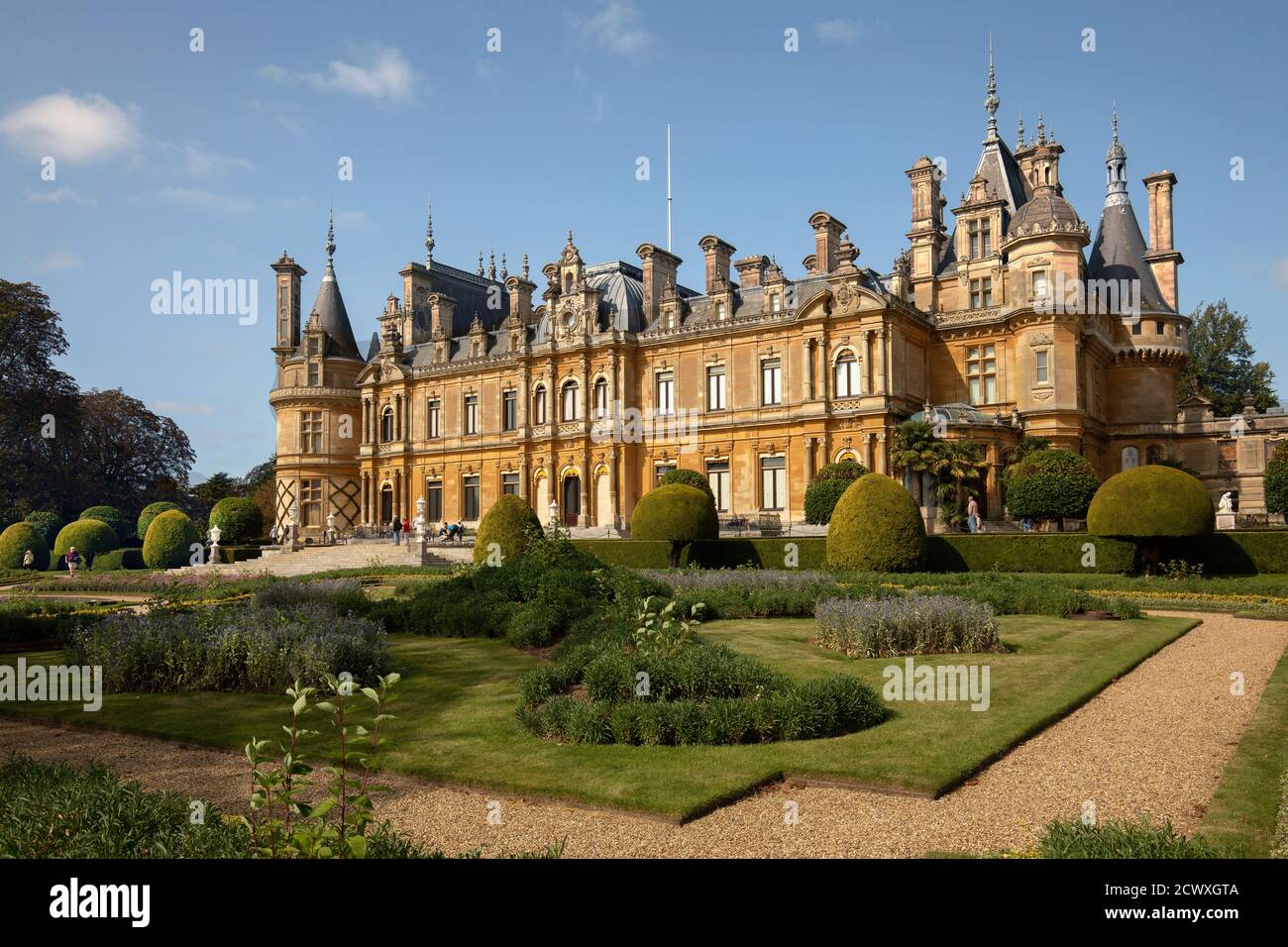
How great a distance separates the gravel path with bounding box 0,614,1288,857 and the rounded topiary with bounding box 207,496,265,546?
3590 centimetres

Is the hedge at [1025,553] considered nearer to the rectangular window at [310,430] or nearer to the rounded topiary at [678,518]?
the rounded topiary at [678,518]

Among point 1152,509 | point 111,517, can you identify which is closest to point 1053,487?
point 1152,509

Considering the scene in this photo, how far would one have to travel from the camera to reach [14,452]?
50656 mm

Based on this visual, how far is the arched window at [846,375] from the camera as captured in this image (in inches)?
1404

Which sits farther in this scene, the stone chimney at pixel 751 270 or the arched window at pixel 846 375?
the stone chimney at pixel 751 270

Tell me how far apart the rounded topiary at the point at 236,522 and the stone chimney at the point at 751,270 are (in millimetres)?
25557

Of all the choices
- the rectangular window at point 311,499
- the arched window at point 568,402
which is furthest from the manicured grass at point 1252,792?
the rectangular window at point 311,499

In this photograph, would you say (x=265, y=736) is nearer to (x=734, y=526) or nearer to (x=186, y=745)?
(x=186, y=745)

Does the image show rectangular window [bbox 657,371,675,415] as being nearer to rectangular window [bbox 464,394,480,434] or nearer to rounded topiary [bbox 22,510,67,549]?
rectangular window [bbox 464,394,480,434]

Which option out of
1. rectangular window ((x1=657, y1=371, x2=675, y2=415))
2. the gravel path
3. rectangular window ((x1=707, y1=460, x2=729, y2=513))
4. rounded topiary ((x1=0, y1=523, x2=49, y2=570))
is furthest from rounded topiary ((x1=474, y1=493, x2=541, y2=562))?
rounded topiary ((x1=0, y1=523, x2=49, y2=570))

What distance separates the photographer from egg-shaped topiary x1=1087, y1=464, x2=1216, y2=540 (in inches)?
818

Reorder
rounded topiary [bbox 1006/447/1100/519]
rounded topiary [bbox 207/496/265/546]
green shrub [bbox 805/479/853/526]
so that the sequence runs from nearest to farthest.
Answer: rounded topiary [bbox 1006/447/1100/519], green shrub [bbox 805/479/853/526], rounded topiary [bbox 207/496/265/546]

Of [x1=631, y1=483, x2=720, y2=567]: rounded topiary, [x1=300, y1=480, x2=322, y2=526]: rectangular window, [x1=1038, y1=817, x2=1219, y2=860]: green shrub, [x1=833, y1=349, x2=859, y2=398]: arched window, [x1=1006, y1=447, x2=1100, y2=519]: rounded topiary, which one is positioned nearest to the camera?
[x1=1038, y1=817, x2=1219, y2=860]: green shrub

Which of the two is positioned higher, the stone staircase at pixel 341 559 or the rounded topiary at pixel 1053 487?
the rounded topiary at pixel 1053 487
